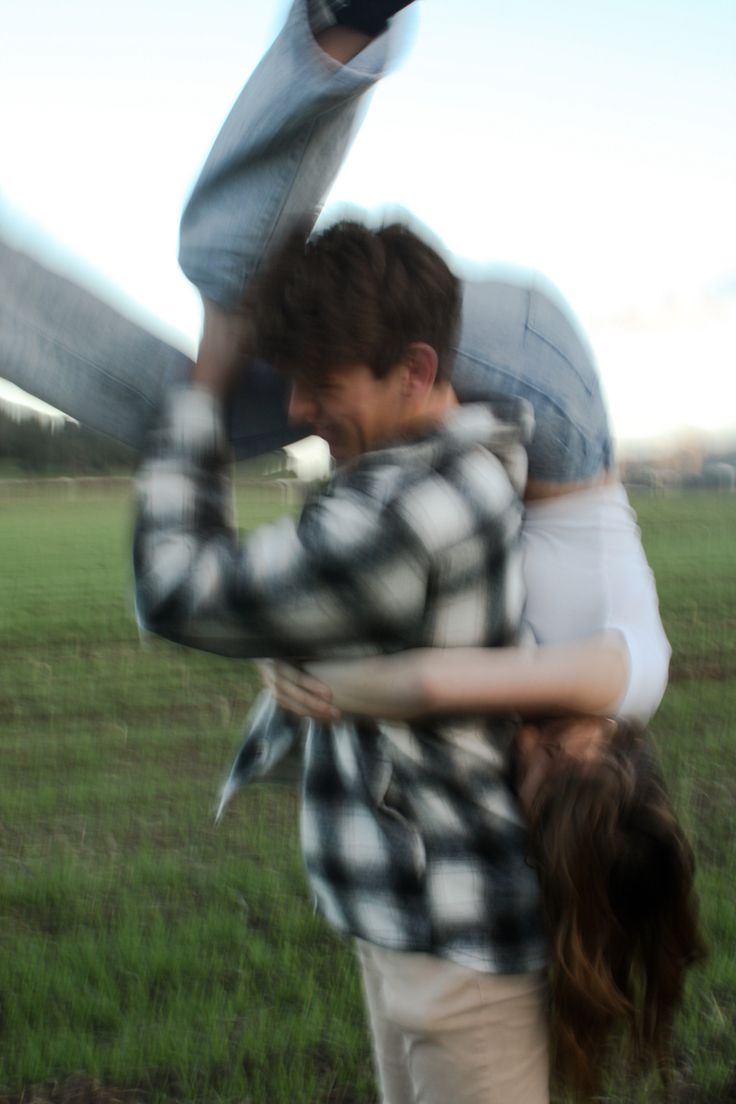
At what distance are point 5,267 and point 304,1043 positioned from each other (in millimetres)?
1981

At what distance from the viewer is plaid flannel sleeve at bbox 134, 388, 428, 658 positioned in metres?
1.13

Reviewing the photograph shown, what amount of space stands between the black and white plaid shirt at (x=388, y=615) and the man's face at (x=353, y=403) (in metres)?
0.04

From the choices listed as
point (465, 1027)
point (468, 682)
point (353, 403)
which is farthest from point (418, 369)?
point (465, 1027)

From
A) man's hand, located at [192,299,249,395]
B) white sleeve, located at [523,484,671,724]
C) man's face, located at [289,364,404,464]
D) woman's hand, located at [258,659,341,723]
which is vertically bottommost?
woman's hand, located at [258,659,341,723]

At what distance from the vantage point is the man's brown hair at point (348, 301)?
3.87ft

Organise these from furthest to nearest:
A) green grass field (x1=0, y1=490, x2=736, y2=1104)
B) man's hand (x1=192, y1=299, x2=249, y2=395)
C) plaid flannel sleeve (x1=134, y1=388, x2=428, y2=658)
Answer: green grass field (x1=0, y1=490, x2=736, y2=1104) → man's hand (x1=192, y1=299, x2=249, y2=395) → plaid flannel sleeve (x1=134, y1=388, x2=428, y2=658)

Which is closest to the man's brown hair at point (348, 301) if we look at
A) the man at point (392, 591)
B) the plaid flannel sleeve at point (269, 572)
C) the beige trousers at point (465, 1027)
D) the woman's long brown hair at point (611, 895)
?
the man at point (392, 591)

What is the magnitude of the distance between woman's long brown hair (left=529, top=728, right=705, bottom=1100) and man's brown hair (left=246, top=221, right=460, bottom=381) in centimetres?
46

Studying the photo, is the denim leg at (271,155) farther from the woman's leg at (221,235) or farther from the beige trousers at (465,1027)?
the beige trousers at (465,1027)

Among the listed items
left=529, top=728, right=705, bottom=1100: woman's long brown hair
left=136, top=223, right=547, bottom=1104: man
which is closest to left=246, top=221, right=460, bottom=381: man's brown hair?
left=136, top=223, right=547, bottom=1104: man

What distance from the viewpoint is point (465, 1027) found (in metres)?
1.33

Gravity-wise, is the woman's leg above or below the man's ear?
above

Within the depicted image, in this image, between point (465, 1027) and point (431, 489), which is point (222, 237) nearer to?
point (431, 489)

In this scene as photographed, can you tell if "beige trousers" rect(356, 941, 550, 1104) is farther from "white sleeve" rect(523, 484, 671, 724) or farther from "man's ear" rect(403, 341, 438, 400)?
"man's ear" rect(403, 341, 438, 400)
